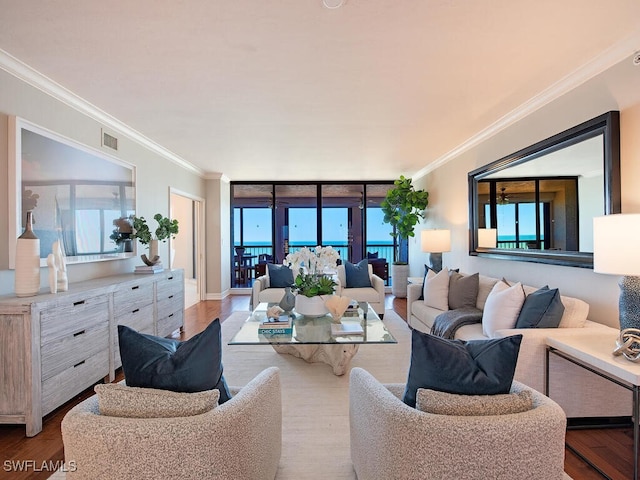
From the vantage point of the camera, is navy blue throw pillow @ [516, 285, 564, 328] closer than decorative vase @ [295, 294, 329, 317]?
Yes

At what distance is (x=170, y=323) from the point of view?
4.32 m

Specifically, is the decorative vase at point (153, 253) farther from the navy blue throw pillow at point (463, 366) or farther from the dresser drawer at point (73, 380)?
the navy blue throw pillow at point (463, 366)

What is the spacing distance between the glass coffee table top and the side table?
1.07 metres

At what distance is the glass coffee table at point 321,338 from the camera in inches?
108

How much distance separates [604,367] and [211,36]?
9.62 feet

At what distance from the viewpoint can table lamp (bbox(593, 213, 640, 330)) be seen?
1881mm

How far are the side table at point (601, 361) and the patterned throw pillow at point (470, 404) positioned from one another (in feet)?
2.97

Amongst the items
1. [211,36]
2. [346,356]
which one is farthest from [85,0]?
[346,356]

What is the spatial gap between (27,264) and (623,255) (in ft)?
12.2

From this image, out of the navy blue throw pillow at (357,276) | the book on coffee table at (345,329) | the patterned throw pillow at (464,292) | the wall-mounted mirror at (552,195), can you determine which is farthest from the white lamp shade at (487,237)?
the book on coffee table at (345,329)

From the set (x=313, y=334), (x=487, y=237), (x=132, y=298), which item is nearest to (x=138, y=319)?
(x=132, y=298)

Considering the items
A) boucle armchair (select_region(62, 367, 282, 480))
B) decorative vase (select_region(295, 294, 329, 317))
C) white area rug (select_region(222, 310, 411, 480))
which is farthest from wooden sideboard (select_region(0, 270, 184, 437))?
decorative vase (select_region(295, 294, 329, 317))

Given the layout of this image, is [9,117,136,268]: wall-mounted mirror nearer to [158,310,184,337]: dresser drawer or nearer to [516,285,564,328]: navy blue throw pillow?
[158,310,184,337]: dresser drawer

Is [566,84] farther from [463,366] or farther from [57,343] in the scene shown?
[57,343]
